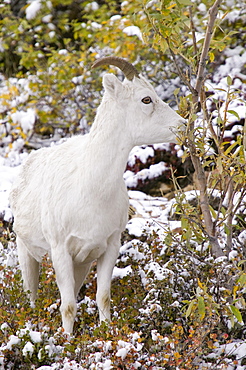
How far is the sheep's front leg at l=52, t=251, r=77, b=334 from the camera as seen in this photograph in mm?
4070

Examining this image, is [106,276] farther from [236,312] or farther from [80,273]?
[236,312]

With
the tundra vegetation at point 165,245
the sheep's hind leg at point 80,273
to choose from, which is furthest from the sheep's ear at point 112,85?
the sheep's hind leg at point 80,273

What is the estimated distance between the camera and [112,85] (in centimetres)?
398

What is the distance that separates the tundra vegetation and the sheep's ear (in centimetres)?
54

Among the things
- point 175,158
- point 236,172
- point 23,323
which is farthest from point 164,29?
point 175,158

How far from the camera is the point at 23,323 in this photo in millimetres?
3865

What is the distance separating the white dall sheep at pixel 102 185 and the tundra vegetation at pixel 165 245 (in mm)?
248

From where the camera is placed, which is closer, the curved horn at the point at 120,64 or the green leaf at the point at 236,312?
the green leaf at the point at 236,312

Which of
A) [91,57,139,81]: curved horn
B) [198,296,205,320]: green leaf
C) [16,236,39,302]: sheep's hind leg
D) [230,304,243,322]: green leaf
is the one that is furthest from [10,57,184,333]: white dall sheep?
[230,304,243,322]: green leaf

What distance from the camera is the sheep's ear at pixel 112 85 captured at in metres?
3.93

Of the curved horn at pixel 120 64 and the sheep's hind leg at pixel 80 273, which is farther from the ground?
the curved horn at pixel 120 64

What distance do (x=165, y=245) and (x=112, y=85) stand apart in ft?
6.80

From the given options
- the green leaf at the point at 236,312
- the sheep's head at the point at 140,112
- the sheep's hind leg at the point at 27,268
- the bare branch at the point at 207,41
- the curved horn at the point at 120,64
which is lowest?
the green leaf at the point at 236,312

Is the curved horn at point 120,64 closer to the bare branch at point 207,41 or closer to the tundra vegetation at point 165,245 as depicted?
the tundra vegetation at point 165,245
